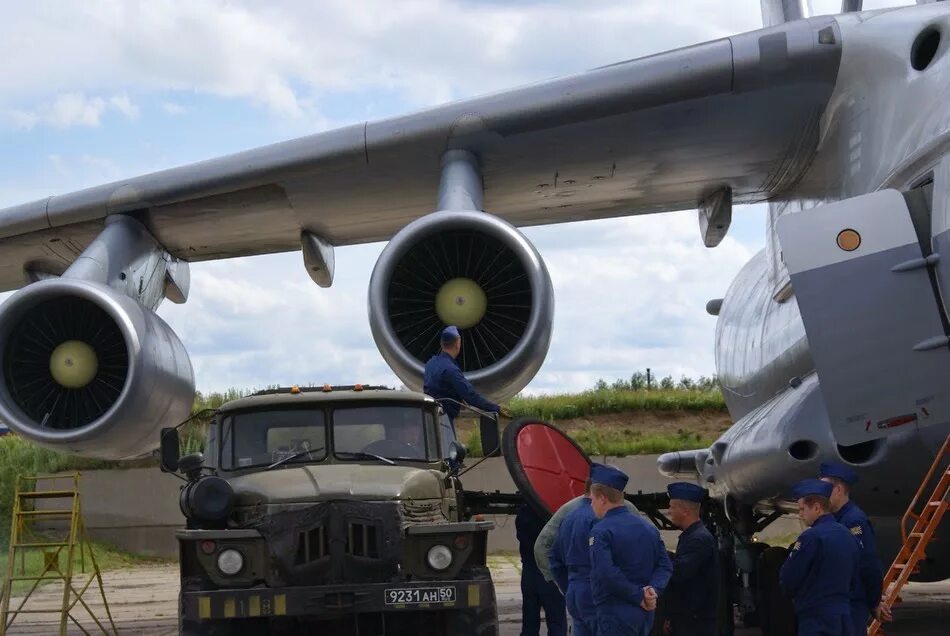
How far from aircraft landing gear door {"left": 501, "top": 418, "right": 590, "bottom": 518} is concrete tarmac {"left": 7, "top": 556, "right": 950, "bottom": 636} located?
2.72 metres

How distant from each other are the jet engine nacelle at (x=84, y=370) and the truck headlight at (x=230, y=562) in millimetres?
2636

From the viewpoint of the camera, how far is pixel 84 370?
9.03m

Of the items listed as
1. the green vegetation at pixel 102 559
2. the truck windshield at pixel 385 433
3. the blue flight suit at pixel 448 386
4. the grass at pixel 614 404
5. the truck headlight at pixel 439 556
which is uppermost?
the grass at pixel 614 404

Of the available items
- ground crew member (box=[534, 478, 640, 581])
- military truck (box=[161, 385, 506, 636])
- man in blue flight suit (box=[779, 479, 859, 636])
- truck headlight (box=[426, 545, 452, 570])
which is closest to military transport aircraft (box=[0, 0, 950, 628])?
man in blue flight suit (box=[779, 479, 859, 636])

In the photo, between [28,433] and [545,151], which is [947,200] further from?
[28,433]

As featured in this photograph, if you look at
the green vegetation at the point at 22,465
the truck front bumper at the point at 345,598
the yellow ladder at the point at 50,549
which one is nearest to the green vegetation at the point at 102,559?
the yellow ladder at the point at 50,549

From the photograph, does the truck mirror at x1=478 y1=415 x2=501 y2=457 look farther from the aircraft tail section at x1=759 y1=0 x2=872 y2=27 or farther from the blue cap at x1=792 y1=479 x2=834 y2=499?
the aircraft tail section at x1=759 y1=0 x2=872 y2=27

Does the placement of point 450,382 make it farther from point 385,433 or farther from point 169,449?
point 169,449

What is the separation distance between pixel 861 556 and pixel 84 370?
212 inches

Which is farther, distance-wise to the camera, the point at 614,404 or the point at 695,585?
the point at 614,404

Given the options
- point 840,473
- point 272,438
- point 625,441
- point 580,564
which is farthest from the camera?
point 625,441

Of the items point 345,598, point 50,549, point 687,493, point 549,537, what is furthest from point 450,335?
point 50,549

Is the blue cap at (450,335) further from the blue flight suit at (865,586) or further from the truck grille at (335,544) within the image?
the blue flight suit at (865,586)

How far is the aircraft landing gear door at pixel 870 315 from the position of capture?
6410 mm
